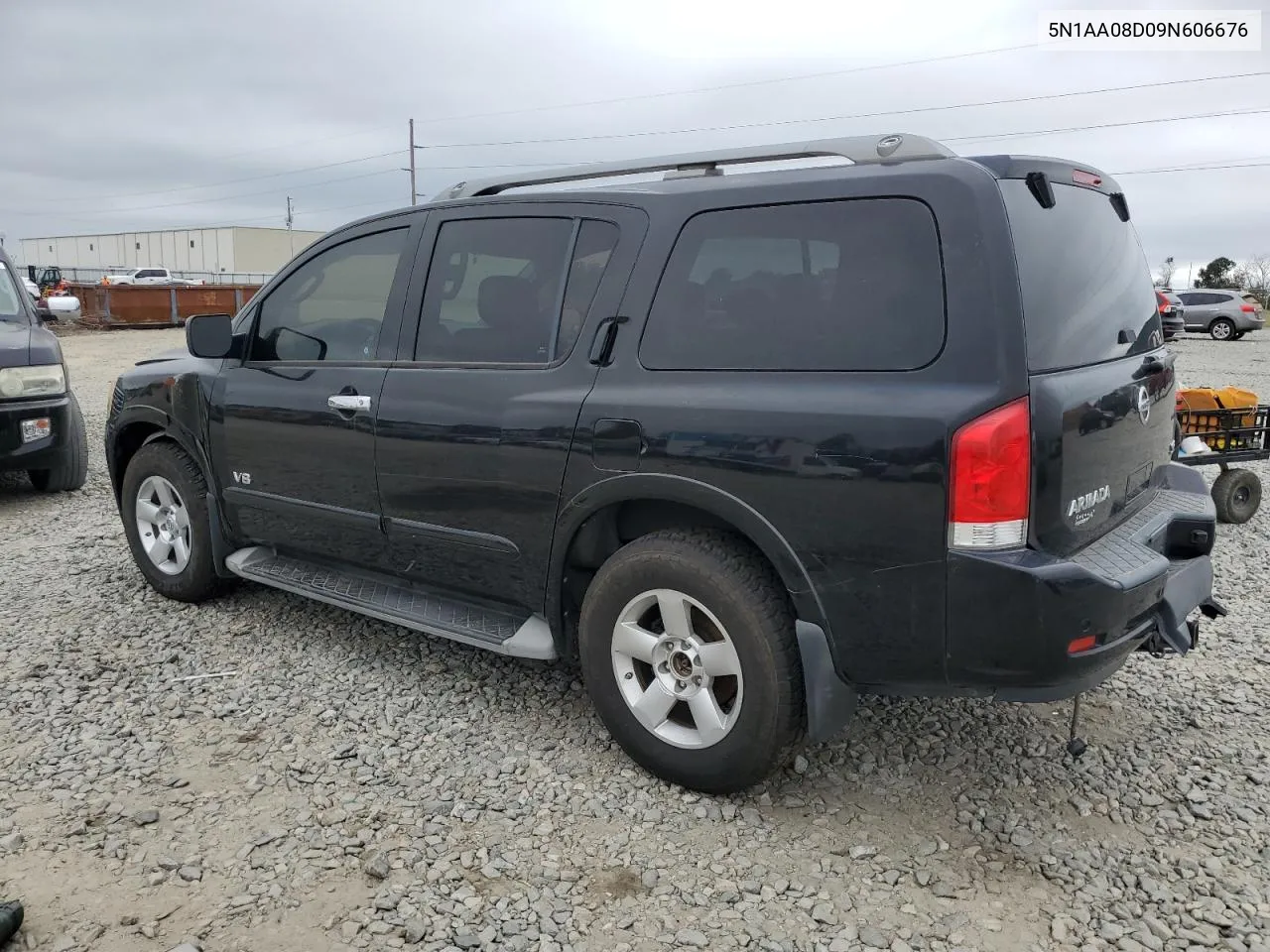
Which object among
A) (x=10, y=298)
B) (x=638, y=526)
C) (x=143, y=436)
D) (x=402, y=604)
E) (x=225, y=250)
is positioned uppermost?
(x=225, y=250)

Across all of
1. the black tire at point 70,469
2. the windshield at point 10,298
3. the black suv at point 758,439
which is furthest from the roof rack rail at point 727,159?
the windshield at point 10,298

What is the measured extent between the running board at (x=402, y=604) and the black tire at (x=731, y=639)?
0.34m

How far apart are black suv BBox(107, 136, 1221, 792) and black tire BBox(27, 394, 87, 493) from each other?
436cm

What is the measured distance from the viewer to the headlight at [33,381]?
7004mm

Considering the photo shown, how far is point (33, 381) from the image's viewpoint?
7.17m

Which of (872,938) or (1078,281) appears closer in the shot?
(872,938)

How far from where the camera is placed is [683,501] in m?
3.00

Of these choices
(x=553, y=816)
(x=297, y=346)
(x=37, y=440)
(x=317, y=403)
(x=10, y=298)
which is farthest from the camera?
(x=10, y=298)

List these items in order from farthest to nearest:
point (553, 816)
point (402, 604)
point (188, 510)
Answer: point (188, 510)
point (402, 604)
point (553, 816)

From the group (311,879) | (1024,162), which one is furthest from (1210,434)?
(311,879)

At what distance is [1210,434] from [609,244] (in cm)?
488

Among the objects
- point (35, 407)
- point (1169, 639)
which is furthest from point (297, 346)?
point (35, 407)

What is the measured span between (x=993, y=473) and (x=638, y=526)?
48.1 inches

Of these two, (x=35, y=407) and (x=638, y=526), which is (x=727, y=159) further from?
(x=35, y=407)
